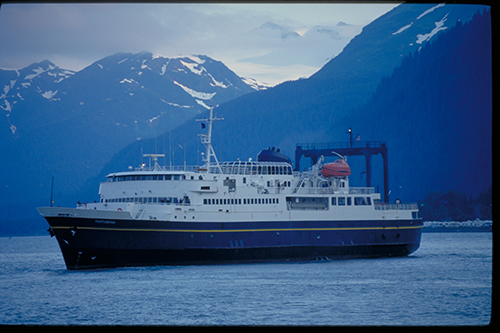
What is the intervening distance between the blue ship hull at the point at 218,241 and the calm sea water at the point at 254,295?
93 centimetres

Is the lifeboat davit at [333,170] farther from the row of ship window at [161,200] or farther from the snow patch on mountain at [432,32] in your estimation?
the snow patch on mountain at [432,32]

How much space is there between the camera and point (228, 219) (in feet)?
134

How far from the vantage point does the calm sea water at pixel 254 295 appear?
23656 mm

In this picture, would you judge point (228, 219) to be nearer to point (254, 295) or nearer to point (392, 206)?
point (254, 295)

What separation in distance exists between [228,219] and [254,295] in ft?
41.9

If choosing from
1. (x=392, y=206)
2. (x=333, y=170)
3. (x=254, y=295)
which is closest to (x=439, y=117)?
(x=392, y=206)

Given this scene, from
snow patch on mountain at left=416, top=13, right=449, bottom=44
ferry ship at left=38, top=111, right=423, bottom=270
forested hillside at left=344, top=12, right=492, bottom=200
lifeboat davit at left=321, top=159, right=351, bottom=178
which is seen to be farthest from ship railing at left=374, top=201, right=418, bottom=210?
snow patch on mountain at left=416, top=13, right=449, bottom=44

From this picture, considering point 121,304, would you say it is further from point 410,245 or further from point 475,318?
point 410,245

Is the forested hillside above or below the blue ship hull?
above

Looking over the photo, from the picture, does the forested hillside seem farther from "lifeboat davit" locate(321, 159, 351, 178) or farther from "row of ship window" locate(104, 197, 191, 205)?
"row of ship window" locate(104, 197, 191, 205)

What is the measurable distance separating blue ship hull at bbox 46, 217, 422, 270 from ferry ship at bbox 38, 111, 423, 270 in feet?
0.20

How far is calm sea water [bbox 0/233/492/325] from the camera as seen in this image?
23656 millimetres

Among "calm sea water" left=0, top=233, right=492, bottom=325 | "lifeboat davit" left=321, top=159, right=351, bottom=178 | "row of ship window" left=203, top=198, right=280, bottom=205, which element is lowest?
"calm sea water" left=0, top=233, right=492, bottom=325

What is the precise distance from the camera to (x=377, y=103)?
6698 inches
